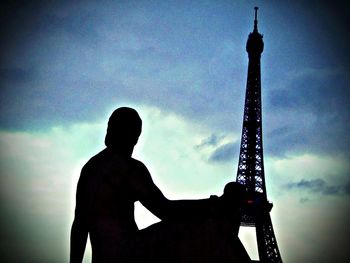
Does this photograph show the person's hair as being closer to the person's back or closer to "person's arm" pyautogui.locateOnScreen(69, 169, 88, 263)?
the person's back

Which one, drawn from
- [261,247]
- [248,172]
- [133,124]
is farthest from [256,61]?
[133,124]

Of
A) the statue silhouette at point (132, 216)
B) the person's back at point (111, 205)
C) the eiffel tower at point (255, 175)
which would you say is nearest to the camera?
the statue silhouette at point (132, 216)

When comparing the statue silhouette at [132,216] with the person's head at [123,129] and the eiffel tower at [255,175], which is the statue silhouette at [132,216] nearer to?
the person's head at [123,129]

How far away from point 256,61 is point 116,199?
3674cm

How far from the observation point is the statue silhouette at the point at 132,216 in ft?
6.84

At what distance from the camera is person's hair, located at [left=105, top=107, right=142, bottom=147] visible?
8.23ft

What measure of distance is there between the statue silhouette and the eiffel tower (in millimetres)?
29715

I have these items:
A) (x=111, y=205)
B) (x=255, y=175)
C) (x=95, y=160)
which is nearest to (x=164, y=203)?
(x=111, y=205)

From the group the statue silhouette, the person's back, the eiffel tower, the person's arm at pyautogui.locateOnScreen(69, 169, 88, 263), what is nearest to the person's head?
the statue silhouette

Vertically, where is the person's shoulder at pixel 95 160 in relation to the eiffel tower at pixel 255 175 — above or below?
below

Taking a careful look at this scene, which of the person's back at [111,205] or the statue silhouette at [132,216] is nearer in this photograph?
the statue silhouette at [132,216]

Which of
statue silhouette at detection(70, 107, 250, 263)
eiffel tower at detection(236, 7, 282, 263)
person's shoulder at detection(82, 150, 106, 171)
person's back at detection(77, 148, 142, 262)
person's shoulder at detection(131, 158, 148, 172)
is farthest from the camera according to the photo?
eiffel tower at detection(236, 7, 282, 263)

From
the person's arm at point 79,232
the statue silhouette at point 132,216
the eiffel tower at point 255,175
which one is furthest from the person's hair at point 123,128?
the eiffel tower at point 255,175

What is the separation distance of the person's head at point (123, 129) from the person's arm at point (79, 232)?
0.28 meters
